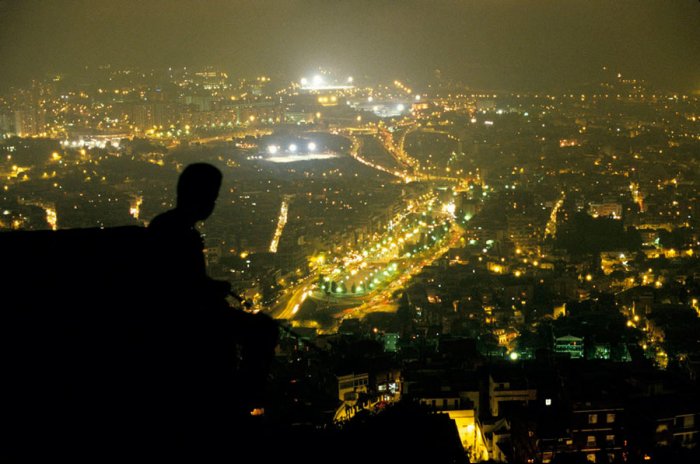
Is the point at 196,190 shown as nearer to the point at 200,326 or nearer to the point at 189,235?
the point at 189,235

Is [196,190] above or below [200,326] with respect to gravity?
above

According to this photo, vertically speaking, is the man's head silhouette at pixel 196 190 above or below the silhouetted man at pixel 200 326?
above

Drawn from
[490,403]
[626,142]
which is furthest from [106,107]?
[490,403]

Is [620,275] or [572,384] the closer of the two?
[572,384]

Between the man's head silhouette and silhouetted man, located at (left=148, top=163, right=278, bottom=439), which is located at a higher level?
the man's head silhouette

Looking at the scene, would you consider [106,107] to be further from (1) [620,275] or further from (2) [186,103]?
(1) [620,275]

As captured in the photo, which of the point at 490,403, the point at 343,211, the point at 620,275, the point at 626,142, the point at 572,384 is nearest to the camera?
the point at 572,384

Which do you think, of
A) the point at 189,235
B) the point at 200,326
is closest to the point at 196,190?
the point at 189,235

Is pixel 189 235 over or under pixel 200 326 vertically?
over
